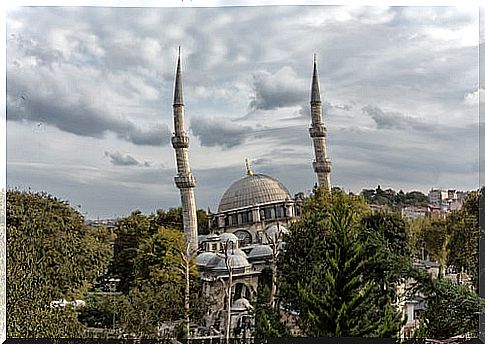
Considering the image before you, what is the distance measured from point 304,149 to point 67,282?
222 cm

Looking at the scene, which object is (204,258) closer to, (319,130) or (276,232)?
(276,232)

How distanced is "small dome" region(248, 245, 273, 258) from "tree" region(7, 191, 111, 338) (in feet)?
3.88

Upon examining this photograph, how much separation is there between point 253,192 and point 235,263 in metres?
0.61

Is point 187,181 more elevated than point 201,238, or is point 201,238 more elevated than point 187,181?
point 187,181

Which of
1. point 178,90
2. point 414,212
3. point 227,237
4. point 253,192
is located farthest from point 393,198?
point 178,90

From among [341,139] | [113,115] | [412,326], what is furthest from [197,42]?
[412,326]

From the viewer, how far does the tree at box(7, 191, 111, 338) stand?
21.8ft

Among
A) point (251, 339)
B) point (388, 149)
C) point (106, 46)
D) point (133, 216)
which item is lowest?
point (251, 339)

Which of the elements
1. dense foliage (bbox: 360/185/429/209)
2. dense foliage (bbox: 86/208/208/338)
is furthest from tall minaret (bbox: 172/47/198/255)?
dense foliage (bbox: 360/185/429/209)

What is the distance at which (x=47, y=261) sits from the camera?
6738 millimetres

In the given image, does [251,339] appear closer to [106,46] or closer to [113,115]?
[113,115]

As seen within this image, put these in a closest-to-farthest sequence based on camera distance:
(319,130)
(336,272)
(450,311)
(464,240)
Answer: (450,311) → (336,272) → (319,130) → (464,240)

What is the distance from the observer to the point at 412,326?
668cm

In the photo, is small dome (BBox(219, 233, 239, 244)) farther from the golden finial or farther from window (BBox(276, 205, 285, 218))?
the golden finial
